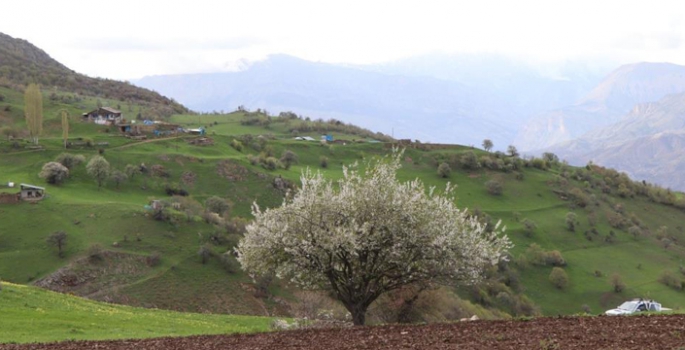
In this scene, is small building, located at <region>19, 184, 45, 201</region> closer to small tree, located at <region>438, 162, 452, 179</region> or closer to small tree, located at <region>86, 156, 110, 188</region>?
small tree, located at <region>86, 156, 110, 188</region>

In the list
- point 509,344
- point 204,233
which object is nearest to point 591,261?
point 204,233

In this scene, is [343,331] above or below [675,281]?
above

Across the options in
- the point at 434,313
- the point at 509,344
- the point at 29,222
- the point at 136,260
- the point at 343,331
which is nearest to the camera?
Result: the point at 509,344

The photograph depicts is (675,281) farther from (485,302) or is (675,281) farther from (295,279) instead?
(295,279)

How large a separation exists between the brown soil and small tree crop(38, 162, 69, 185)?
86891mm

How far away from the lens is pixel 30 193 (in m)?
97.6

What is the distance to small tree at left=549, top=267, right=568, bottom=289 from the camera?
109 meters

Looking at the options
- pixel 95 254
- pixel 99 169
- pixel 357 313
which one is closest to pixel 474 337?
pixel 357 313

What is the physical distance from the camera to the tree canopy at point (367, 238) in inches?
1291

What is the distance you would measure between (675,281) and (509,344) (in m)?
101

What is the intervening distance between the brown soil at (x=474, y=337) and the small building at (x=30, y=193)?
73.7m

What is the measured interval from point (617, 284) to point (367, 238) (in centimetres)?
8870

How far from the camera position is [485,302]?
308 ft

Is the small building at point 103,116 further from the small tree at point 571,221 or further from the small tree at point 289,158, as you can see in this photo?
the small tree at point 571,221
